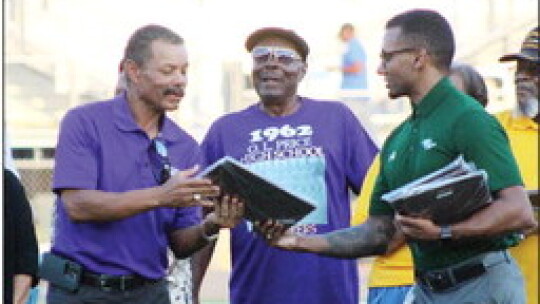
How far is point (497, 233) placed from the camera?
5.19 meters

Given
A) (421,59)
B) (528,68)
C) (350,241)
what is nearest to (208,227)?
(350,241)

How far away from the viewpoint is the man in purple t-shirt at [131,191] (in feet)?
18.7

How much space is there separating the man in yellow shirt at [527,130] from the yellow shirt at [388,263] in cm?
52

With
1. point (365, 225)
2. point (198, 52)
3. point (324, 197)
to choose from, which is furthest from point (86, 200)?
point (198, 52)

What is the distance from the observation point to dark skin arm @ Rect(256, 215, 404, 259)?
5.79 m

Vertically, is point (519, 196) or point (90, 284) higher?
point (519, 196)

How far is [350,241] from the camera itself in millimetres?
5871

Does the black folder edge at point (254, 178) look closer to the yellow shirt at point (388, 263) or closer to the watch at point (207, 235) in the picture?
the watch at point (207, 235)

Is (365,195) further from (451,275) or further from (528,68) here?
(451,275)

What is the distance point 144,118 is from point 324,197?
49.6 inches

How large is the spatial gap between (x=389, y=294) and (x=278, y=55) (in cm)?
140

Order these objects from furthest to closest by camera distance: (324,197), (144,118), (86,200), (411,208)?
(324,197) → (144,118) → (86,200) → (411,208)

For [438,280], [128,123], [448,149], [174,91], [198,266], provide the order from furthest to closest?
[198,266] < [174,91] < [128,123] < [438,280] < [448,149]

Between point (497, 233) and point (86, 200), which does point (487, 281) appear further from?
point (86, 200)
